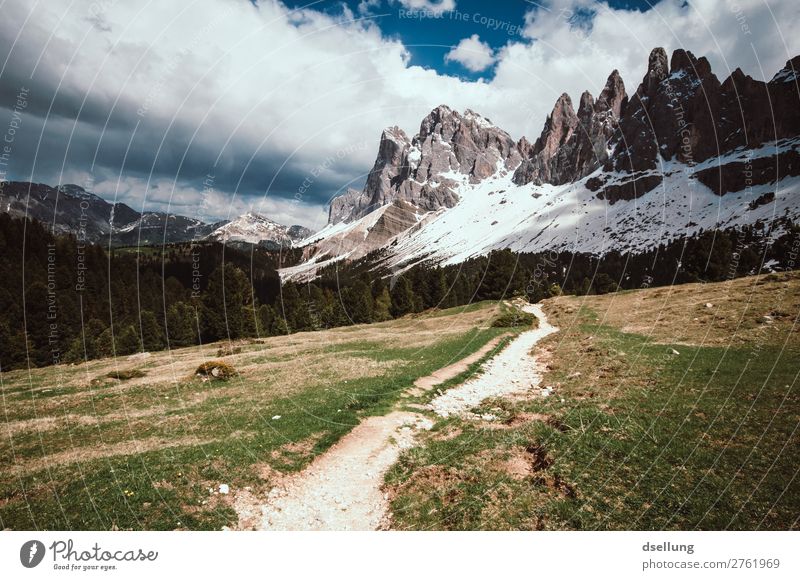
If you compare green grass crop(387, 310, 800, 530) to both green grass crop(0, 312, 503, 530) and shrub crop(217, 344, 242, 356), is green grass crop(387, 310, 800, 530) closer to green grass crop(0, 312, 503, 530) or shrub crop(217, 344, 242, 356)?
green grass crop(0, 312, 503, 530)

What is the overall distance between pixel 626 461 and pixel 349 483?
873 centimetres

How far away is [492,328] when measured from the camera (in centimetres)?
4716

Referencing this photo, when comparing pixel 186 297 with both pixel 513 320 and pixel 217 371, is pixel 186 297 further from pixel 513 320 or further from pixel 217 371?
pixel 513 320

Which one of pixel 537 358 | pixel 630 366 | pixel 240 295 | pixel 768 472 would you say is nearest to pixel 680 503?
pixel 768 472

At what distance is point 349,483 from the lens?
1183 centimetres

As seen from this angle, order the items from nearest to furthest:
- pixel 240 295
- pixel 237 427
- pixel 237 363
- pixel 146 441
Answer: pixel 146 441, pixel 237 427, pixel 237 363, pixel 240 295

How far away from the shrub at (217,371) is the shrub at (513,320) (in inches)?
1320

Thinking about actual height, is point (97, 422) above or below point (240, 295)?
below

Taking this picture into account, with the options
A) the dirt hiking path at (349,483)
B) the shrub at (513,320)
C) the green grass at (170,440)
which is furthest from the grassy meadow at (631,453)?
the shrub at (513,320)

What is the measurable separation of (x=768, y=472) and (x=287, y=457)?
1474 centimetres

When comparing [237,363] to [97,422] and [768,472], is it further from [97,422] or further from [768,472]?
[768,472]
